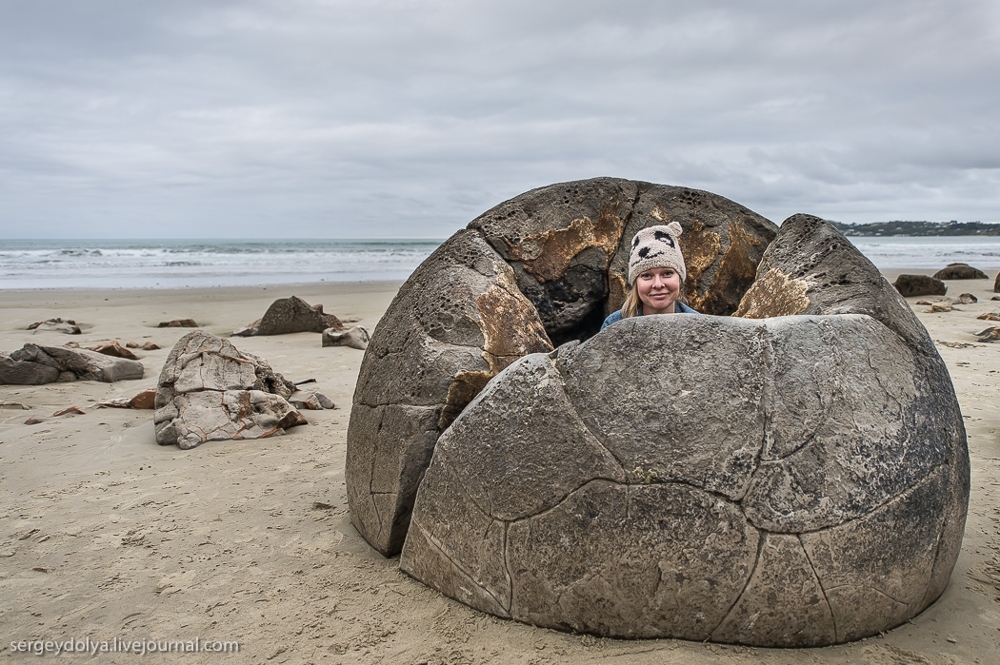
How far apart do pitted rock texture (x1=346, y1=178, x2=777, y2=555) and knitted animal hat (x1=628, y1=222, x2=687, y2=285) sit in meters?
0.58

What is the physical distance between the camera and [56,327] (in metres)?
9.92

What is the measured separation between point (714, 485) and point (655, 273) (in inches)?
45.3

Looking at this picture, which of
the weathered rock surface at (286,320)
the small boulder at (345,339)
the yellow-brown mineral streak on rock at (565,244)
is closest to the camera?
the yellow-brown mineral streak on rock at (565,244)

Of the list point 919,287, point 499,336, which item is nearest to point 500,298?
point 499,336

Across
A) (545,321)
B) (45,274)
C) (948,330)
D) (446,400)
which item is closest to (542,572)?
(446,400)

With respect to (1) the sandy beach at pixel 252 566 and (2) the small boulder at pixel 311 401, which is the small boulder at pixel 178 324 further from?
(2) the small boulder at pixel 311 401

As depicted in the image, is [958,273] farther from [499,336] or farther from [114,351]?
[114,351]

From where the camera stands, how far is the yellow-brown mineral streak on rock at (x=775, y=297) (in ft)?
10.2

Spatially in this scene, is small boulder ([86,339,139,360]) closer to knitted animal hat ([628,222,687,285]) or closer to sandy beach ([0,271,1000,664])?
sandy beach ([0,271,1000,664])

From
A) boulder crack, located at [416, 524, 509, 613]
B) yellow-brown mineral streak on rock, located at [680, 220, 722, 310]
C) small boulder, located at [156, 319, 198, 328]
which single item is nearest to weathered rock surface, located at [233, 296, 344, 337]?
small boulder, located at [156, 319, 198, 328]

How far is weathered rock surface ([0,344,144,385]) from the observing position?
673cm

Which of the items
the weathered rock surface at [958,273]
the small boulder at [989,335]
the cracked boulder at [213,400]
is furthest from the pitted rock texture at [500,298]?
the weathered rock surface at [958,273]

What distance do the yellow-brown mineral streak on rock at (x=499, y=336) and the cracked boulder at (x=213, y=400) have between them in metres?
2.63

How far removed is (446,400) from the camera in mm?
3012
